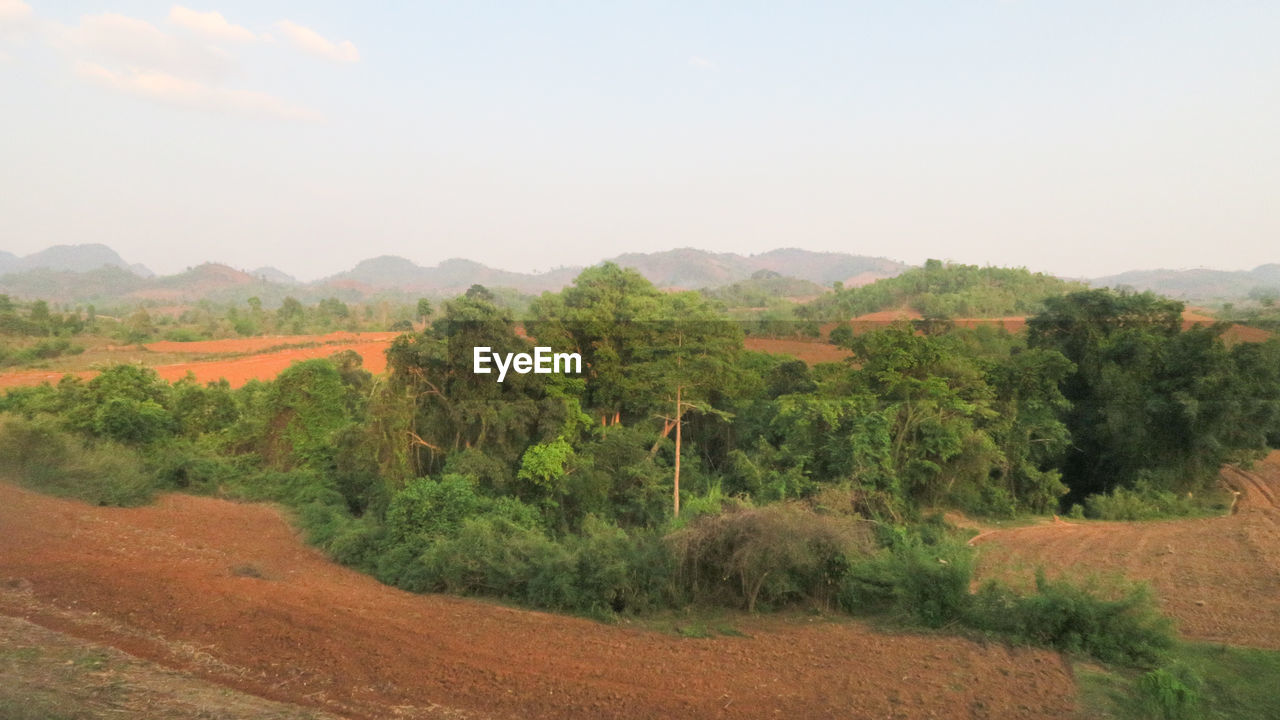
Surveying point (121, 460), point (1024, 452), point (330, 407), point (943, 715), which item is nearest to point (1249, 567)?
point (1024, 452)

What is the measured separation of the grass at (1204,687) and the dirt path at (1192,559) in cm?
94

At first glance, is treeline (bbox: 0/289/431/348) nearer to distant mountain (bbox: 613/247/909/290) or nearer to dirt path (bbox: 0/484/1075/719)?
dirt path (bbox: 0/484/1075/719)

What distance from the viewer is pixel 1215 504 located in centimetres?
1483

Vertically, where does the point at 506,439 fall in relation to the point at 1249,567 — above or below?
above

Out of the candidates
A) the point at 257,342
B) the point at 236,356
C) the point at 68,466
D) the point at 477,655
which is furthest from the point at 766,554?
the point at 257,342

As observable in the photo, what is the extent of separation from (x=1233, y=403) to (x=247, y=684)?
18075mm

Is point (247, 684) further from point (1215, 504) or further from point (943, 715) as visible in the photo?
point (1215, 504)

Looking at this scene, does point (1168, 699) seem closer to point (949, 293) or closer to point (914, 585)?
point (914, 585)

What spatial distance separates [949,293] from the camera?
4550 centimetres

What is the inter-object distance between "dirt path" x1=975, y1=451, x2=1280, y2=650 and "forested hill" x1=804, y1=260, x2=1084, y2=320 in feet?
91.8

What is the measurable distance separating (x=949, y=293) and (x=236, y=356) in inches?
1773

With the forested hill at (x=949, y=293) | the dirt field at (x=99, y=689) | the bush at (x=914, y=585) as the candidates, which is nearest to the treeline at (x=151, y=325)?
the dirt field at (x=99, y=689)

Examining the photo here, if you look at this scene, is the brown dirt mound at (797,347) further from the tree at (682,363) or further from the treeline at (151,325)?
the treeline at (151,325)

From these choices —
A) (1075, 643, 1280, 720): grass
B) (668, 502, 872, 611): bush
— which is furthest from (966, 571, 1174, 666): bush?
(668, 502, 872, 611): bush
